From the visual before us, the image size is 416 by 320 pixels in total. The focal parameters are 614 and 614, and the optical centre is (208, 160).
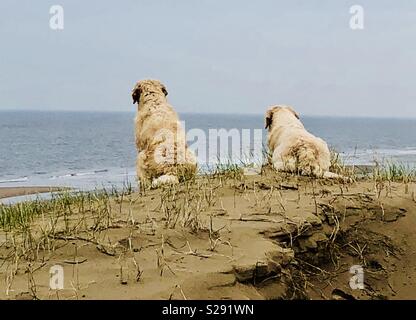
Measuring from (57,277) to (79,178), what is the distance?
72.2 ft

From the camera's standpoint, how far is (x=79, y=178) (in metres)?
26.8

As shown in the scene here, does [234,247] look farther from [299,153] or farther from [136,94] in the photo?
[136,94]

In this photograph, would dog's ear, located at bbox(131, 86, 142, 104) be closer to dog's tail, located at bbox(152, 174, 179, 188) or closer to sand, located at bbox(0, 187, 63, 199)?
dog's tail, located at bbox(152, 174, 179, 188)

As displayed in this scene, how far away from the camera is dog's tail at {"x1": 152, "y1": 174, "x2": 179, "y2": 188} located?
9.22 m

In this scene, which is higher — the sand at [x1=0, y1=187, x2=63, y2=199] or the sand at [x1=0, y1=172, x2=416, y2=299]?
the sand at [x1=0, y1=172, x2=416, y2=299]

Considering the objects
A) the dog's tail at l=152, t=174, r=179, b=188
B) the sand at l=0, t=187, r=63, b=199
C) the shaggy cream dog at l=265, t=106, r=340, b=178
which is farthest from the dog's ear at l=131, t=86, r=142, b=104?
the sand at l=0, t=187, r=63, b=199

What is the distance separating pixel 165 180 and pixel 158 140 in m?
1.68

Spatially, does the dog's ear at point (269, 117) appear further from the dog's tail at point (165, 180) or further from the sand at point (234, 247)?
the sand at point (234, 247)

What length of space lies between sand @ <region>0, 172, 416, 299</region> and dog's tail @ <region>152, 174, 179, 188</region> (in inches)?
34.2

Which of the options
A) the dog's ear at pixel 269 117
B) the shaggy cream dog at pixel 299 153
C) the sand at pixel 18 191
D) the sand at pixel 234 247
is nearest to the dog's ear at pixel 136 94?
the dog's ear at pixel 269 117

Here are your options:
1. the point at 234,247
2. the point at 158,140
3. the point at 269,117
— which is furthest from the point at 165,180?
the point at 269,117

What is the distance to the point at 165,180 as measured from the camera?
9.57m
